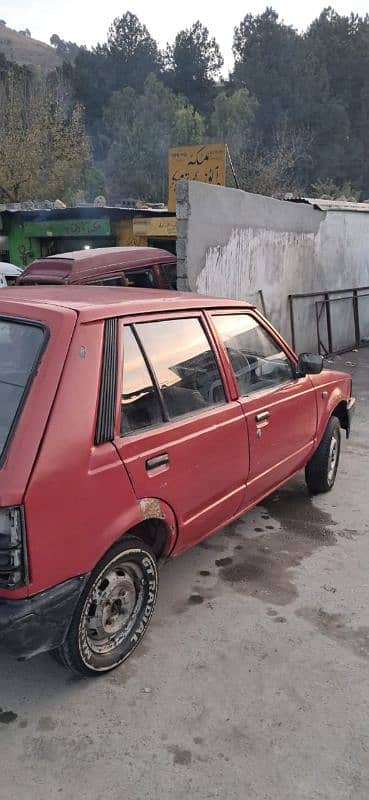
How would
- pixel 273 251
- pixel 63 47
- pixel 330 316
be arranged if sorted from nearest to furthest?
pixel 273 251
pixel 330 316
pixel 63 47

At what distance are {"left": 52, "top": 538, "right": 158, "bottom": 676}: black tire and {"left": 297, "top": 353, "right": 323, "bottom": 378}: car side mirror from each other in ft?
5.57

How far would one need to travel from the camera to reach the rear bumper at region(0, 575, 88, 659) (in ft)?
6.82

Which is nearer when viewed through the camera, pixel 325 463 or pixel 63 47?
pixel 325 463

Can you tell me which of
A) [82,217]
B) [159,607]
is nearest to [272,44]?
[82,217]

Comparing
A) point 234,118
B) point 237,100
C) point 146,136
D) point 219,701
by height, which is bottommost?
point 219,701

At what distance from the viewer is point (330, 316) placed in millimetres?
10242

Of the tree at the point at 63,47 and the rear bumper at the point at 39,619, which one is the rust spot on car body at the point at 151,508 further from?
the tree at the point at 63,47

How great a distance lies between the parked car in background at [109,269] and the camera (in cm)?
685

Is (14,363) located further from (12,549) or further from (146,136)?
(146,136)

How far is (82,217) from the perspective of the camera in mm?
14555

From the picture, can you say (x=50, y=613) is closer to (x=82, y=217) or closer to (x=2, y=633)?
(x=2, y=633)

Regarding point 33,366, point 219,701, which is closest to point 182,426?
point 33,366

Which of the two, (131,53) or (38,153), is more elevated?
(131,53)

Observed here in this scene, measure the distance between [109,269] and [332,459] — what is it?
376 centimetres
